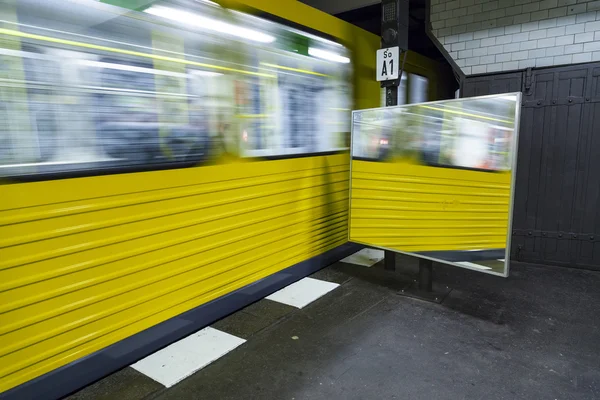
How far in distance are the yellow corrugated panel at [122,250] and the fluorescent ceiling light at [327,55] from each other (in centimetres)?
Result: 108

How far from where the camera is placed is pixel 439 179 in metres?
2.94

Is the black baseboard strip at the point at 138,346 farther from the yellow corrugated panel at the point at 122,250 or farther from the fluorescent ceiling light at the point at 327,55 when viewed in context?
the fluorescent ceiling light at the point at 327,55

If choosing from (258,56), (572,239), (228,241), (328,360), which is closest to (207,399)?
(328,360)

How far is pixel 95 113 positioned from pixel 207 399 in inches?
64.5

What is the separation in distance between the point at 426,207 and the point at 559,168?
1.87 metres

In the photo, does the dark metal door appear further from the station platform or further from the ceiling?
the ceiling

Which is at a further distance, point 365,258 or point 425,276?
point 365,258

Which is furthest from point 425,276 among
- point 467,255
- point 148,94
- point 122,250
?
point 148,94

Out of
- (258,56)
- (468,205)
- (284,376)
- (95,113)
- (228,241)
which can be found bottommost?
(284,376)

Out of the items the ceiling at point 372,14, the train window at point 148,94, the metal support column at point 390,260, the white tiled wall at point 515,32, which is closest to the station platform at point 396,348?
the metal support column at point 390,260

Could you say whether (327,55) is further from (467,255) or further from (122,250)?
(122,250)

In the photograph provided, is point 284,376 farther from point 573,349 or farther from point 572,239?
point 572,239

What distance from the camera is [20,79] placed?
178 cm

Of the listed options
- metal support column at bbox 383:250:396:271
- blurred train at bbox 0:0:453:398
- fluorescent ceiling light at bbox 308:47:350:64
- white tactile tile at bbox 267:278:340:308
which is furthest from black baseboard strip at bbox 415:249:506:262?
fluorescent ceiling light at bbox 308:47:350:64
